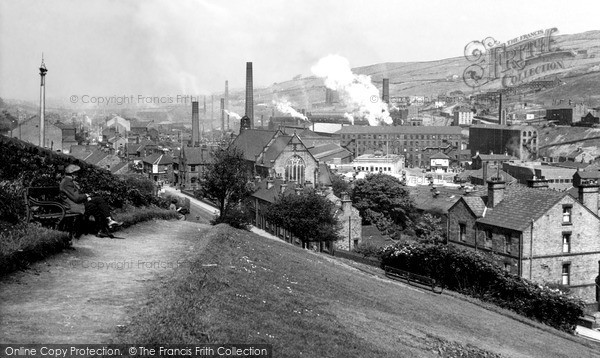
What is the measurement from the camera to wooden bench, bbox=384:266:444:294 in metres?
21.8

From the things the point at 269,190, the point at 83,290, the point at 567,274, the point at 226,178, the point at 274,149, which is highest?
the point at 274,149

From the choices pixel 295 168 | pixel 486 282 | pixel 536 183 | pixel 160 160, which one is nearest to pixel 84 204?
pixel 486 282

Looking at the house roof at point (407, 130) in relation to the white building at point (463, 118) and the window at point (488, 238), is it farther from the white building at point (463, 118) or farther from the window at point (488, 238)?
the window at point (488, 238)

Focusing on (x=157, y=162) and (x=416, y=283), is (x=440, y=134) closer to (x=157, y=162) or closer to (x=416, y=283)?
(x=157, y=162)

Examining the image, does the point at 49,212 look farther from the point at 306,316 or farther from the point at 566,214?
the point at 566,214

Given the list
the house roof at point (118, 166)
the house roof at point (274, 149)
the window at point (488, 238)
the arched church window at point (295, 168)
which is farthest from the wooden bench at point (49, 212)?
the house roof at point (274, 149)

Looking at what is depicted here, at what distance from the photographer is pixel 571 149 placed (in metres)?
140

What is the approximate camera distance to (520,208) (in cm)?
3519

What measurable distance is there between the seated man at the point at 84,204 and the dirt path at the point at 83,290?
0.33 m

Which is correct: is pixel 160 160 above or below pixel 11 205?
above

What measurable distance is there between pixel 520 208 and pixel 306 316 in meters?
26.9

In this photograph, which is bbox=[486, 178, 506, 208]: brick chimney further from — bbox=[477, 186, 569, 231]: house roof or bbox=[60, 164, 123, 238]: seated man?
bbox=[60, 164, 123, 238]: seated man

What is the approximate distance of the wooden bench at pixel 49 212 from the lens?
1329cm

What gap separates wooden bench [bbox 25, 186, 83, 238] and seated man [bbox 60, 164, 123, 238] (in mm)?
178
